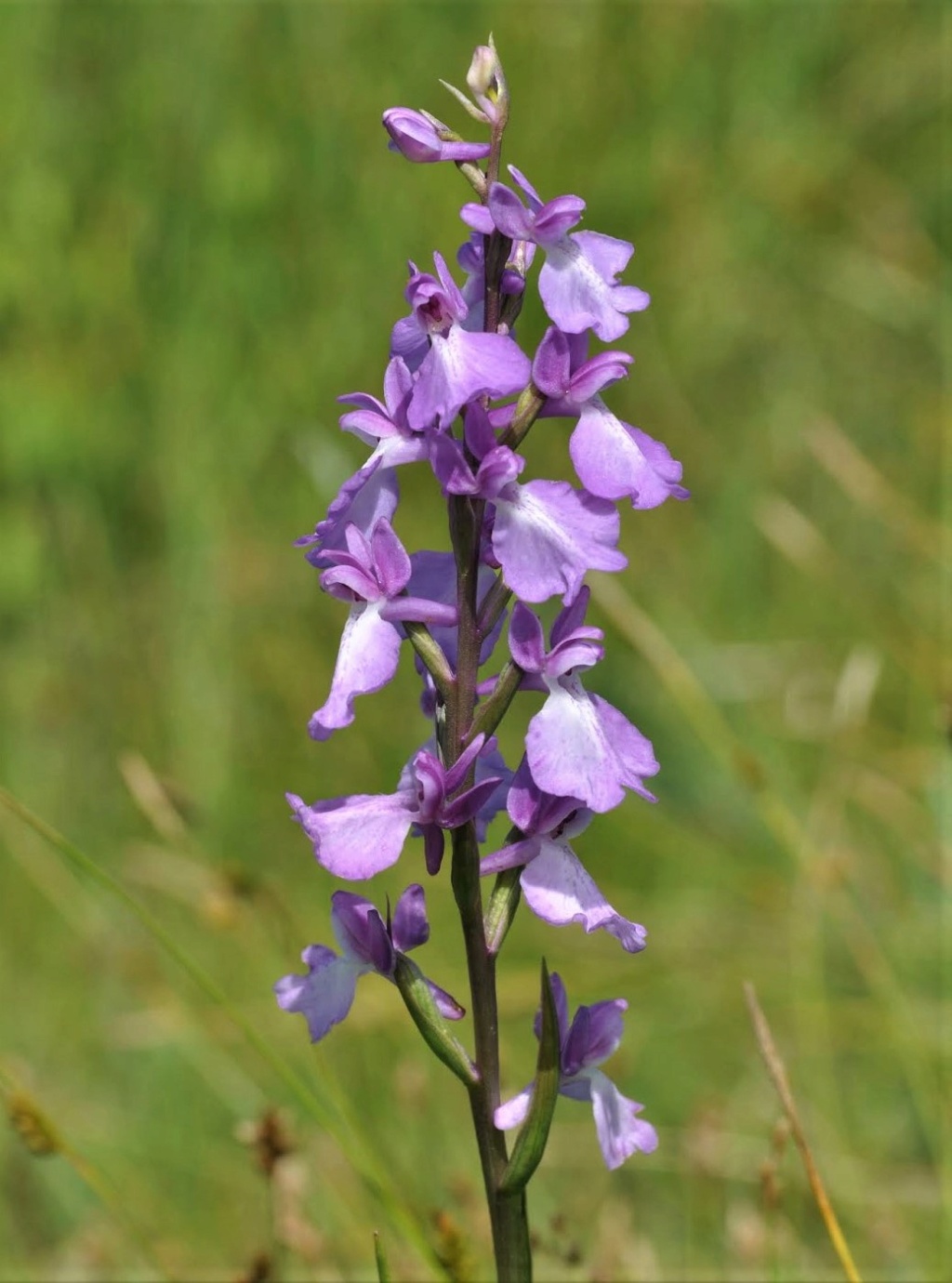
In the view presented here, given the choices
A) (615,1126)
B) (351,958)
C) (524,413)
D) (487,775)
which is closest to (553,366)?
(524,413)

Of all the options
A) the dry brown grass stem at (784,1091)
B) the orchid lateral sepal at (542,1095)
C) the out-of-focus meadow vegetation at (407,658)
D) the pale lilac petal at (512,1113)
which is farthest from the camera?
the out-of-focus meadow vegetation at (407,658)

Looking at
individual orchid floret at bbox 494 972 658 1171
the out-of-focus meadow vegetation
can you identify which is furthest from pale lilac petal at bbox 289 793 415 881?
the out-of-focus meadow vegetation

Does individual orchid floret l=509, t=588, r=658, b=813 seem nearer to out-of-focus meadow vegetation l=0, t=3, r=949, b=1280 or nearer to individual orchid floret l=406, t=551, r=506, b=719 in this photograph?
individual orchid floret l=406, t=551, r=506, b=719

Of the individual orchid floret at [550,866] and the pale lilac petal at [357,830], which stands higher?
the pale lilac petal at [357,830]

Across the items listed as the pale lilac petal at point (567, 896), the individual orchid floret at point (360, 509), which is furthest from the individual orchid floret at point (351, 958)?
the individual orchid floret at point (360, 509)

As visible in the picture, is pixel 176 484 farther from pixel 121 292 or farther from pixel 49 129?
pixel 49 129

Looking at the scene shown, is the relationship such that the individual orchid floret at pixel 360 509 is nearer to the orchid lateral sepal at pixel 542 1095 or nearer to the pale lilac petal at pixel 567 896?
the pale lilac petal at pixel 567 896
